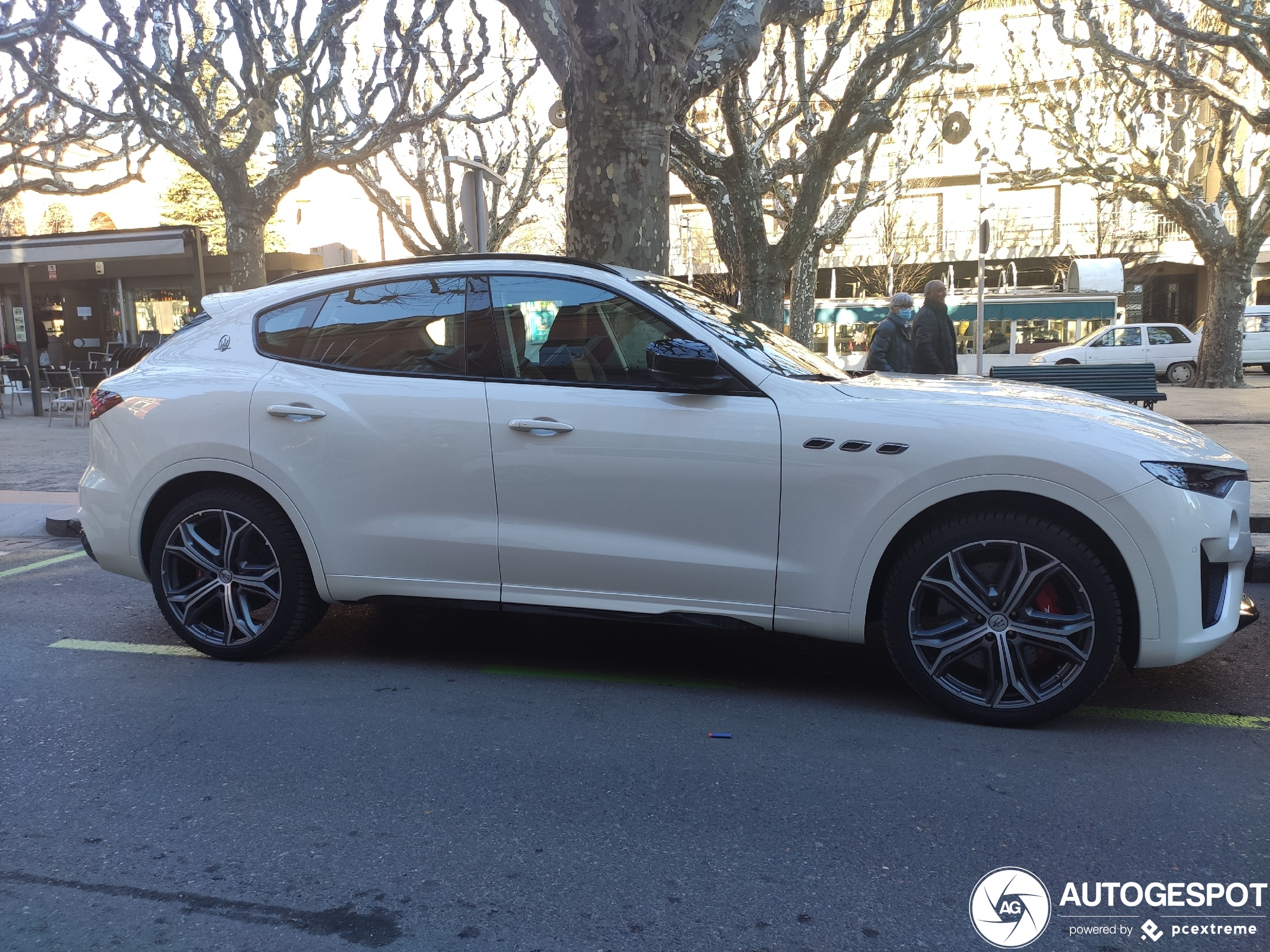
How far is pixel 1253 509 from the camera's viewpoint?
6.89 meters

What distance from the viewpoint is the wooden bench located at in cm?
1004

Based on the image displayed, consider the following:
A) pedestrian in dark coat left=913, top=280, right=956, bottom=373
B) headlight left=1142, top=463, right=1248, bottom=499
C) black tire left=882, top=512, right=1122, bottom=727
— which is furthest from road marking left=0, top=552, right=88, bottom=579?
pedestrian in dark coat left=913, top=280, right=956, bottom=373

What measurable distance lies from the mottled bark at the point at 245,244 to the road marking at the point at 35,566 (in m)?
10.8

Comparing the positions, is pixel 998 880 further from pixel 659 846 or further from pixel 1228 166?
pixel 1228 166

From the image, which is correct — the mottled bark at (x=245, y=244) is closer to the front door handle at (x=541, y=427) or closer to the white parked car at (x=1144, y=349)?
the front door handle at (x=541, y=427)

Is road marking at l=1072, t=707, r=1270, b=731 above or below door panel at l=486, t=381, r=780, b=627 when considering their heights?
below

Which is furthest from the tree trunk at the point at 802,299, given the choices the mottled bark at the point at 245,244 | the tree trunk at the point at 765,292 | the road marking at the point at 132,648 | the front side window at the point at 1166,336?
the road marking at the point at 132,648

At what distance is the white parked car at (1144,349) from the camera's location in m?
26.0

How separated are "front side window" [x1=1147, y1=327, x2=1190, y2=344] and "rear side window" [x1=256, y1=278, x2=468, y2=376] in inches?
1035

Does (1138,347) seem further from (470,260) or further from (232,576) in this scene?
(232,576)

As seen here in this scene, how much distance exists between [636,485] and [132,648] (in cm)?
267

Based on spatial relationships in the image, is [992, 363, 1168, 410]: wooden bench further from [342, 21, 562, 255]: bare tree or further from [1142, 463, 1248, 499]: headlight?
[342, 21, 562, 255]: bare tree

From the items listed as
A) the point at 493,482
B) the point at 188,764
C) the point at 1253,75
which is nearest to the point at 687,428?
the point at 493,482

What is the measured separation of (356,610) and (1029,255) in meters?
41.2
